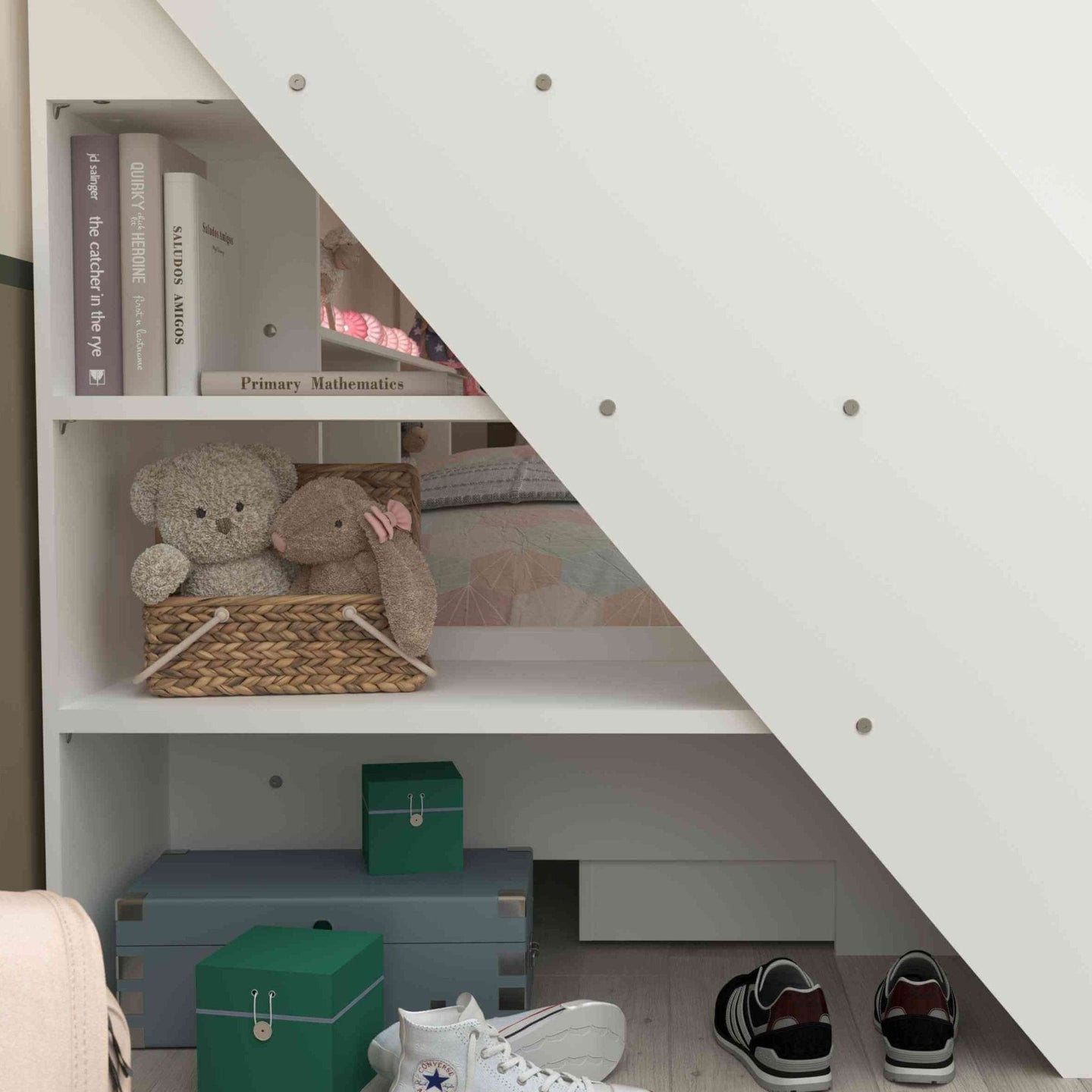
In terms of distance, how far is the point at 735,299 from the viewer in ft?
4.14

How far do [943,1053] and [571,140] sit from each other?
1022 mm

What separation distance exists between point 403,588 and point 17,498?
422 mm

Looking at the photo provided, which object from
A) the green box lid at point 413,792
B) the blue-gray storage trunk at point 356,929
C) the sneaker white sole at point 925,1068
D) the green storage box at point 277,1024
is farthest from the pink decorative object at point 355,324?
the sneaker white sole at point 925,1068

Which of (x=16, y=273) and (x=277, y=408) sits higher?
(x=16, y=273)

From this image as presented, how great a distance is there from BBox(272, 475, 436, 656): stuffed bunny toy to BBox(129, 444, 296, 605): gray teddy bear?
33 mm

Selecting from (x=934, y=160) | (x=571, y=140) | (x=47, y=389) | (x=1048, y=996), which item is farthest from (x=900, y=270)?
(x=47, y=389)

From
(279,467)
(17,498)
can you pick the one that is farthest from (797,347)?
(17,498)

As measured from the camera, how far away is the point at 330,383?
4.42 ft

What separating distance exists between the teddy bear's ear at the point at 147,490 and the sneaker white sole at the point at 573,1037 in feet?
2.24

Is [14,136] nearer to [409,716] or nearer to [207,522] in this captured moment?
[207,522]

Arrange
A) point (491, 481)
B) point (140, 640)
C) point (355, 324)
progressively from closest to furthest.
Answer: point (140, 640) → point (491, 481) → point (355, 324)

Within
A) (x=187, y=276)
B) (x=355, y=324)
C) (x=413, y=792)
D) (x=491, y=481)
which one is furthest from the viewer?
(x=355, y=324)

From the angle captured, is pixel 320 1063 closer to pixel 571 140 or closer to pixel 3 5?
pixel 571 140

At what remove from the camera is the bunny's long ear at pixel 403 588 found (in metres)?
1.40
